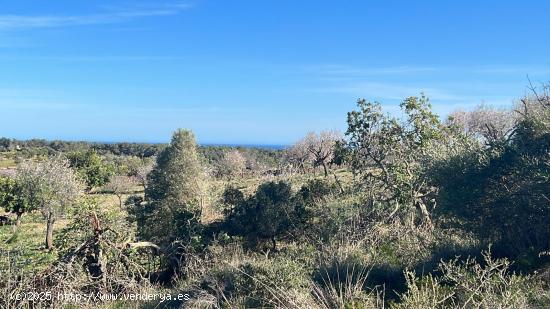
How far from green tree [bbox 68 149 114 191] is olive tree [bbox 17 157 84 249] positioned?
18539 millimetres

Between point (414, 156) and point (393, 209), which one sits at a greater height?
point (414, 156)

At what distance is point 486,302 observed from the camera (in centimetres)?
446

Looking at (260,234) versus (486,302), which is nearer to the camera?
(486,302)

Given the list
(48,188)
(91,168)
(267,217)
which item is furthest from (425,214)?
(91,168)

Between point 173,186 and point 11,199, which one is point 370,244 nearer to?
point 173,186

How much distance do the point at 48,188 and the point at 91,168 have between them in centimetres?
2206

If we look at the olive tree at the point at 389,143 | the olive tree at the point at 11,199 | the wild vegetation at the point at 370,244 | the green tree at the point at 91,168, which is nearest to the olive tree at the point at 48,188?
the olive tree at the point at 11,199

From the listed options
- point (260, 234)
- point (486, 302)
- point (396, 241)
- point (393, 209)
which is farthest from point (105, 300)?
point (260, 234)

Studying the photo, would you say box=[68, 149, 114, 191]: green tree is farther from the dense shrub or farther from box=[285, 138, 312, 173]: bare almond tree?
the dense shrub

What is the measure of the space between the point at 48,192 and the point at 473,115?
3145cm

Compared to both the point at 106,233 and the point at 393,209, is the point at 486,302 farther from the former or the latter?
the point at 393,209

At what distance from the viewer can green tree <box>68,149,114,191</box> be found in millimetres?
43656

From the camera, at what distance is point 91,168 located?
44125 mm

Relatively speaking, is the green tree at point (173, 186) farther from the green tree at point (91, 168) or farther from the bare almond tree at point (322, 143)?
the green tree at point (91, 168)
